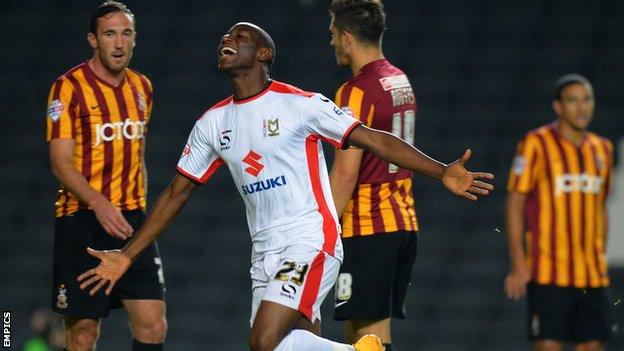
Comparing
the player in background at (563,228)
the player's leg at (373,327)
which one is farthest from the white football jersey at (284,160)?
the player in background at (563,228)

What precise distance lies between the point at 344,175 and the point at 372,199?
0.25 m

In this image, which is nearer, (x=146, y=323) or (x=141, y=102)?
(x=146, y=323)

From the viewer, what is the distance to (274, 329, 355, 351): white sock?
4.27 m

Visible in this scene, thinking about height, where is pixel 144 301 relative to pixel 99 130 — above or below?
below

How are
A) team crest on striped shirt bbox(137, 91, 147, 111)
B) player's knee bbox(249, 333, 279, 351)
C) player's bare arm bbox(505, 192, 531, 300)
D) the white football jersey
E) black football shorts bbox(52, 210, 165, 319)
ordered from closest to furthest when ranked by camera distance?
player's knee bbox(249, 333, 279, 351)
the white football jersey
black football shorts bbox(52, 210, 165, 319)
team crest on striped shirt bbox(137, 91, 147, 111)
player's bare arm bbox(505, 192, 531, 300)

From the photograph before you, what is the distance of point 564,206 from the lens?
624 cm

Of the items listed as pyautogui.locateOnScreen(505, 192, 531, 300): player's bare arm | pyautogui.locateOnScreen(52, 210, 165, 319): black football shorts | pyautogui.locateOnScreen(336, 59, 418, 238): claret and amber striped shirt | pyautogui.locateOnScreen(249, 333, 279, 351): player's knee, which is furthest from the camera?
pyautogui.locateOnScreen(505, 192, 531, 300): player's bare arm

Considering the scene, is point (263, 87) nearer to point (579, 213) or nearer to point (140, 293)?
point (140, 293)

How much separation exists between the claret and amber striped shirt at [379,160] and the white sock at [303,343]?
2.91 feet

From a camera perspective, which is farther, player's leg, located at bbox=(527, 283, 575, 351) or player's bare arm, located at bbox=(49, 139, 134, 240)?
player's leg, located at bbox=(527, 283, 575, 351)

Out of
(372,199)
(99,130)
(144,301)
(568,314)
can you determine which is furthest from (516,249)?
(99,130)

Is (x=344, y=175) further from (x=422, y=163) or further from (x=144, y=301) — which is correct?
(x=144, y=301)

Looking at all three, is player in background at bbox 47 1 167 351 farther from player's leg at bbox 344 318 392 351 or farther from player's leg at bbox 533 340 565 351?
player's leg at bbox 533 340 565 351

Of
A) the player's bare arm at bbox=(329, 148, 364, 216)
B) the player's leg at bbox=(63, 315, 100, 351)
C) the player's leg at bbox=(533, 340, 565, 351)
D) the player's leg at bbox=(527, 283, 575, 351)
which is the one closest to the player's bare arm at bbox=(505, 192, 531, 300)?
the player's leg at bbox=(527, 283, 575, 351)
